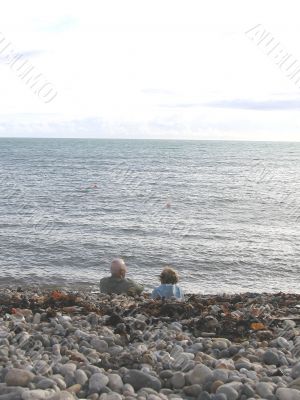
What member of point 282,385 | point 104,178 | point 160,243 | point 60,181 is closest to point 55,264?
point 160,243

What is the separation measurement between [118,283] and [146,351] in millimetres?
5512

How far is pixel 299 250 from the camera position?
23719 millimetres

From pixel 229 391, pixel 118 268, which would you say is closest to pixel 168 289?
pixel 118 268

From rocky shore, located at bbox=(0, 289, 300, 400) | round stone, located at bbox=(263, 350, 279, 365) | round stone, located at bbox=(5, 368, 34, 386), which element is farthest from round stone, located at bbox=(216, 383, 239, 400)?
round stone, located at bbox=(5, 368, 34, 386)

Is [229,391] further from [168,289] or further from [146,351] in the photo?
[168,289]

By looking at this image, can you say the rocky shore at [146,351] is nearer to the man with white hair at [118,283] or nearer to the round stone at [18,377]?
the round stone at [18,377]

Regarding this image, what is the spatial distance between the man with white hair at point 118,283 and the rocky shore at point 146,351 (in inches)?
84.6

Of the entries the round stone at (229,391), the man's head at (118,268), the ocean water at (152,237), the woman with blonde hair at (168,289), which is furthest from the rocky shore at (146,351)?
the ocean water at (152,237)

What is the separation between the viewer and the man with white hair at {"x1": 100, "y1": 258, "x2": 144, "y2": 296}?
38.9ft

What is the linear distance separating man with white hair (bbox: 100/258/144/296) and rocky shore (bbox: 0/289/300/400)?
2.15 m

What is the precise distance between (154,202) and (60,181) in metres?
19.6

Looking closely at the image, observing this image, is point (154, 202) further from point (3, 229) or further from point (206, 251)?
point (206, 251)

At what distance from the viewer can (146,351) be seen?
6516mm

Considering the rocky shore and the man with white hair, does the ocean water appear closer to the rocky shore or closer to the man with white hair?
the man with white hair
